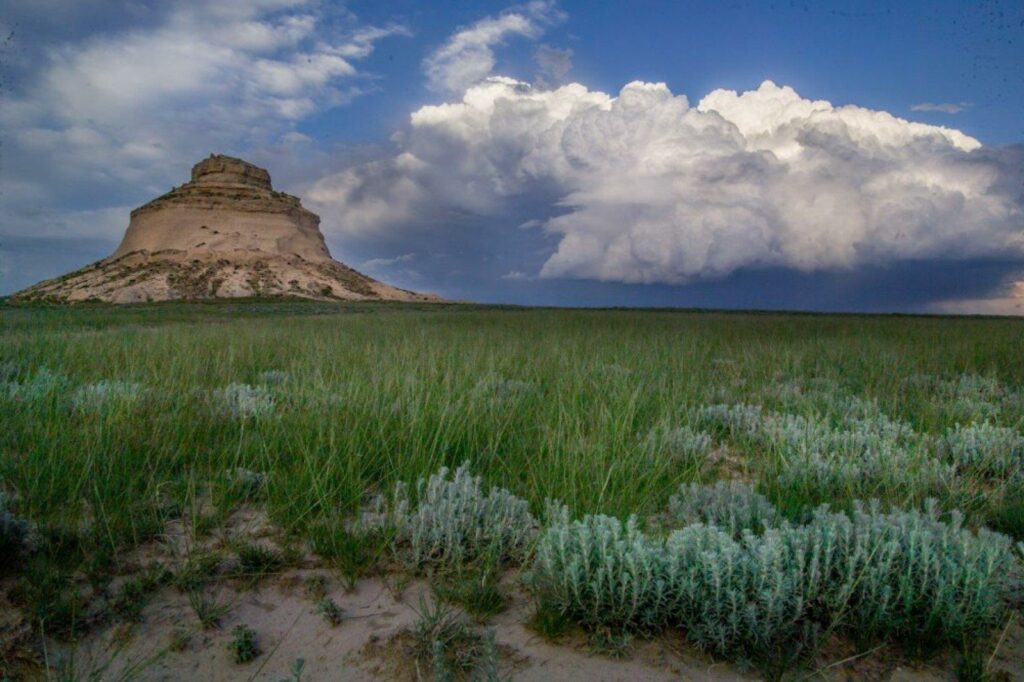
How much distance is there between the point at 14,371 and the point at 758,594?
8.96 m

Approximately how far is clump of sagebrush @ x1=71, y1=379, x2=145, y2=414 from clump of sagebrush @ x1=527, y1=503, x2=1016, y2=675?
4230 mm

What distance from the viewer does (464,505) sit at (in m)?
3.28

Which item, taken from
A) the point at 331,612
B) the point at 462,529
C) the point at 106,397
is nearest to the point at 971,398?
the point at 462,529

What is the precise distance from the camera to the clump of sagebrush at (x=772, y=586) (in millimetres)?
2527

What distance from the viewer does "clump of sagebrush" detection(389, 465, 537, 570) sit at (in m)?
3.12

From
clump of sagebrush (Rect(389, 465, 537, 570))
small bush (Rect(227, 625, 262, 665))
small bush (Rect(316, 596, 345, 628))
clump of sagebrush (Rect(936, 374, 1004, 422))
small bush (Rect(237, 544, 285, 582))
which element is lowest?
small bush (Rect(227, 625, 262, 665))

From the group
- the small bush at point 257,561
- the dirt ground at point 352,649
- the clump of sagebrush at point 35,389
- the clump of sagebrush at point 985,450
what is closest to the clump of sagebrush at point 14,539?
the dirt ground at point 352,649

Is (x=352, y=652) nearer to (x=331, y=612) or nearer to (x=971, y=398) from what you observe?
(x=331, y=612)

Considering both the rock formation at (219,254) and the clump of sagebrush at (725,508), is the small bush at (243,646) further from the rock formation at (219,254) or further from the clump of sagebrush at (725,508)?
the rock formation at (219,254)

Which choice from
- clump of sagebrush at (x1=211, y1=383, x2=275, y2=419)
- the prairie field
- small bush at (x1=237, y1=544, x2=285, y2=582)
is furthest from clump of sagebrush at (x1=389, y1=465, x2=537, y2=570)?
clump of sagebrush at (x1=211, y1=383, x2=275, y2=419)

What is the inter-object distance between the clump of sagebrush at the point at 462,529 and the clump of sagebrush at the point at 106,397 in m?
3.18

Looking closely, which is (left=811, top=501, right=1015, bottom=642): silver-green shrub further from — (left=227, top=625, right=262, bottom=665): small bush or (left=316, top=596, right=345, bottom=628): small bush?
(left=227, top=625, right=262, bottom=665): small bush

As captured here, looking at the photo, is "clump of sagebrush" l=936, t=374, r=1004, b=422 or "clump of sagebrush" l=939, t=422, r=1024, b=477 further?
"clump of sagebrush" l=936, t=374, r=1004, b=422

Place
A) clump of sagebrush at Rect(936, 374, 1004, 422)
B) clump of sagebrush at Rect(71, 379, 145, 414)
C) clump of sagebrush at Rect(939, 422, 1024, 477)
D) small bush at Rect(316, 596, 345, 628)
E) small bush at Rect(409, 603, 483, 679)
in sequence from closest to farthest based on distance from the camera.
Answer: small bush at Rect(409, 603, 483, 679) → small bush at Rect(316, 596, 345, 628) → clump of sagebrush at Rect(939, 422, 1024, 477) → clump of sagebrush at Rect(71, 379, 145, 414) → clump of sagebrush at Rect(936, 374, 1004, 422)
